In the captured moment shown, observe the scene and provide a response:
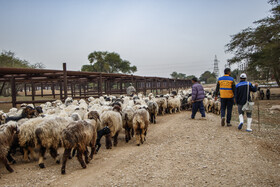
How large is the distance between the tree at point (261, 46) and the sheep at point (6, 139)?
58.4 ft

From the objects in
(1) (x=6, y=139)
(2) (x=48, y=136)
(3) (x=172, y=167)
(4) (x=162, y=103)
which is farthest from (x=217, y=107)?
(1) (x=6, y=139)

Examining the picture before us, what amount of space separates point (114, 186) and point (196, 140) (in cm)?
297

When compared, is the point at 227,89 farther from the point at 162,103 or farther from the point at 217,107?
the point at 217,107

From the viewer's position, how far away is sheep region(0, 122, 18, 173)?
3.98 metres

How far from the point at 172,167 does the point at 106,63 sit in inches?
1677

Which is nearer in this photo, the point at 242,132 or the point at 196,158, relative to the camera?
the point at 196,158

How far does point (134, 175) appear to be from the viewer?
360 cm

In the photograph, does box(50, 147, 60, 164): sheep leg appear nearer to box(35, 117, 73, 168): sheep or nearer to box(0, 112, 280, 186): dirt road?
box(35, 117, 73, 168): sheep

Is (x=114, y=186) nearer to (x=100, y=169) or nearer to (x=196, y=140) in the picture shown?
(x=100, y=169)

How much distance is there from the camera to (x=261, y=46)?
18.5 m

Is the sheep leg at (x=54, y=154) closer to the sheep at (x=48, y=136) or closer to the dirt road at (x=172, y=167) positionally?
the sheep at (x=48, y=136)

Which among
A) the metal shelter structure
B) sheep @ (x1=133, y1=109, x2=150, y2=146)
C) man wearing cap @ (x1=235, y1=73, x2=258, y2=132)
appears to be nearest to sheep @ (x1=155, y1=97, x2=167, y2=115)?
man wearing cap @ (x1=235, y1=73, x2=258, y2=132)

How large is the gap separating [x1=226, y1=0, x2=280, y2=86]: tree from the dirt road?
1422 centimetres

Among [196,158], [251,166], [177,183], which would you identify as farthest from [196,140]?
[177,183]
